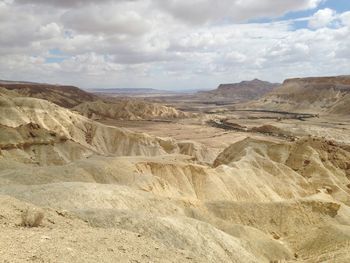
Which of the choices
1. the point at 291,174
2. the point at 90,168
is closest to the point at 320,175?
the point at 291,174

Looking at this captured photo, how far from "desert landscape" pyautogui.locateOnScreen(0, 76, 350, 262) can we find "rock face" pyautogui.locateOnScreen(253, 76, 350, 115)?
264ft

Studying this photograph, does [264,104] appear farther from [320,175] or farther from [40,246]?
[40,246]

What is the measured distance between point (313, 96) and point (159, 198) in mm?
150645

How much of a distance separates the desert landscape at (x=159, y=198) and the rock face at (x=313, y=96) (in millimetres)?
80322

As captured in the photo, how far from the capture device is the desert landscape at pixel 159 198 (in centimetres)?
1347

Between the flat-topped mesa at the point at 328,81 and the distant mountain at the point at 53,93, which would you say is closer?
the distant mountain at the point at 53,93

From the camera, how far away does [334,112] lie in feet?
458

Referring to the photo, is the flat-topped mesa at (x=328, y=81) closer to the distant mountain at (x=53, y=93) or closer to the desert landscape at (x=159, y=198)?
the distant mountain at (x=53, y=93)

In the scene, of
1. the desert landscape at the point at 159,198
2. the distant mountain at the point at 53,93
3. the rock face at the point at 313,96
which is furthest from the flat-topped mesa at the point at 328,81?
the desert landscape at the point at 159,198

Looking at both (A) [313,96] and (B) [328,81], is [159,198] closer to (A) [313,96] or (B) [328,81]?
(A) [313,96]

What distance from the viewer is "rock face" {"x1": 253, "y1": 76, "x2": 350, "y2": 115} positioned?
147 metres

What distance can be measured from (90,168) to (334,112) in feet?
403

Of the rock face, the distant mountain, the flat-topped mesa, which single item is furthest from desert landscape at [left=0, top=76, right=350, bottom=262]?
the flat-topped mesa

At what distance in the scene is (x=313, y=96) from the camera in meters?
164
